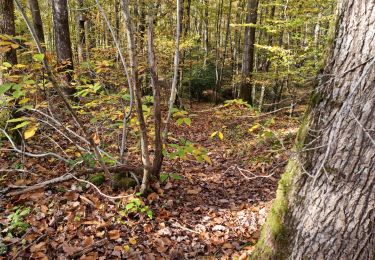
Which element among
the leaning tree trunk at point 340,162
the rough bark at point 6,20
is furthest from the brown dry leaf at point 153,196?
the rough bark at point 6,20

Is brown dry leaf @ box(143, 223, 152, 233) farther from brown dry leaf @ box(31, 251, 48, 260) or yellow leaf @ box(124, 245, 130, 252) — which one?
brown dry leaf @ box(31, 251, 48, 260)

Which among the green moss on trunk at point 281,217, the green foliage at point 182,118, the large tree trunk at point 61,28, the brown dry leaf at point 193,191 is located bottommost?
the brown dry leaf at point 193,191

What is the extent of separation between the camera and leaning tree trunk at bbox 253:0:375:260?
5.70 ft

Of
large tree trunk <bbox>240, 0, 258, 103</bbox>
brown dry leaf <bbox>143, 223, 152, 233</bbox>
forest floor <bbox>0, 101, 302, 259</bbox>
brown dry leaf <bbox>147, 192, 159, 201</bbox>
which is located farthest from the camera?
large tree trunk <bbox>240, 0, 258, 103</bbox>

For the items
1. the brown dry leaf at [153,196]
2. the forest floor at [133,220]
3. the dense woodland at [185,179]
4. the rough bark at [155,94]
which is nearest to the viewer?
the dense woodland at [185,179]

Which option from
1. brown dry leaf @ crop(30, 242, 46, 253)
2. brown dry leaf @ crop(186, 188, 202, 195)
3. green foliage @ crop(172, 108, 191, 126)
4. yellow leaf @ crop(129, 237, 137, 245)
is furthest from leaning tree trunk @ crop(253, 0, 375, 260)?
brown dry leaf @ crop(30, 242, 46, 253)

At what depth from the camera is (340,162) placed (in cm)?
188

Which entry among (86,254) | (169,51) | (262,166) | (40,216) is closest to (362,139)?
(86,254)

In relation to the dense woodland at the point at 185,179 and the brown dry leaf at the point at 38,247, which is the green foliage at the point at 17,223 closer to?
the dense woodland at the point at 185,179

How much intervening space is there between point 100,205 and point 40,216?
665mm

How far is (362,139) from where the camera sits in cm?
179

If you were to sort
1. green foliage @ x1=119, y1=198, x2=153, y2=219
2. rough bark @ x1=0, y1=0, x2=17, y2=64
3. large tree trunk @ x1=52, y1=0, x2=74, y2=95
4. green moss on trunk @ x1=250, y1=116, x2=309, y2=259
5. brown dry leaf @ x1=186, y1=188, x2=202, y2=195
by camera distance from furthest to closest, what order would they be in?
1. large tree trunk @ x1=52, y1=0, x2=74, y2=95
2. rough bark @ x1=0, y1=0, x2=17, y2=64
3. brown dry leaf @ x1=186, y1=188, x2=202, y2=195
4. green foliage @ x1=119, y1=198, x2=153, y2=219
5. green moss on trunk @ x1=250, y1=116, x2=309, y2=259

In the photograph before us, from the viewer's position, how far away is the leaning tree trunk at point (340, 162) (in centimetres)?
174

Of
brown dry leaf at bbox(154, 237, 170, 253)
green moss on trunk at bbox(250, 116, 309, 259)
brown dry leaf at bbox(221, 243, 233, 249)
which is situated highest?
green moss on trunk at bbox(250, 116, 309, 259)
